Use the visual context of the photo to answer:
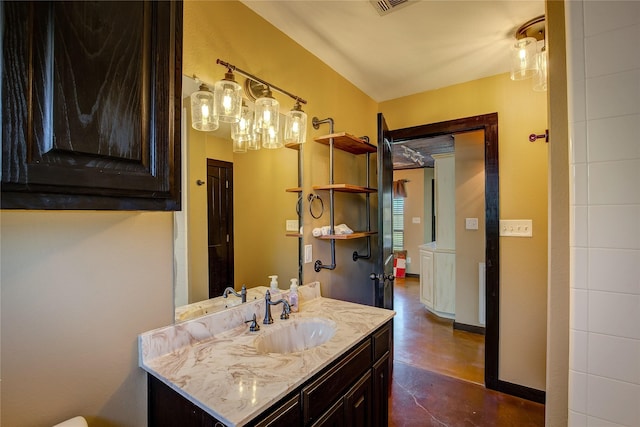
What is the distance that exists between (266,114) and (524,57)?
159cm

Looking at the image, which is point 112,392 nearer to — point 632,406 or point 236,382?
point 236,382

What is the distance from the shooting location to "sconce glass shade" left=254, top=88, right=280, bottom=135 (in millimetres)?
1500

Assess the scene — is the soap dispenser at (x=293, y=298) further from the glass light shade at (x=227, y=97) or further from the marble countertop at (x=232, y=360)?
the glass light shade at (x=227, y=97)

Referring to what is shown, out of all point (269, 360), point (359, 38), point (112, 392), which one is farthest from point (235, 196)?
point (359, 38)

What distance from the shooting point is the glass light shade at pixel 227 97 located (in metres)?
1.29

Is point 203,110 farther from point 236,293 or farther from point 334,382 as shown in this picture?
point 334,382

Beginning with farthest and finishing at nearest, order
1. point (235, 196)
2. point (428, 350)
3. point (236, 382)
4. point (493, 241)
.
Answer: point (428, 350)
point (493, 241)
point (235, 196)
point (236, 382)

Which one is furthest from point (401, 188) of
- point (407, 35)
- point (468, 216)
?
point (407, 35)

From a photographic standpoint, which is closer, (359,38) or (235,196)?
(235,196)

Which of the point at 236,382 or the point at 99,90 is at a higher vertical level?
the point at 99,90

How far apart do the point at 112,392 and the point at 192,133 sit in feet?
3.32

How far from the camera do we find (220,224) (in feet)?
4.59

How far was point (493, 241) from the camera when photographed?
2232 mm

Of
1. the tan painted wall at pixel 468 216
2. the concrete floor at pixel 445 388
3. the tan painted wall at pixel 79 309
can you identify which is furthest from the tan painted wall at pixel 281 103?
the tan painted wall at pixel 468 216
